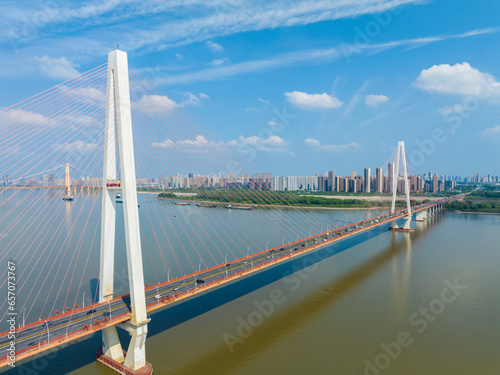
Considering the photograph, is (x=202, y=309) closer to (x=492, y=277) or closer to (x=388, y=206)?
(x=492, y=277)

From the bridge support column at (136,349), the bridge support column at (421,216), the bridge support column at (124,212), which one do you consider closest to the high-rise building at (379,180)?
the bridge support column at (421,216)

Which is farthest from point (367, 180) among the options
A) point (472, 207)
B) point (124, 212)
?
point (124, 212)

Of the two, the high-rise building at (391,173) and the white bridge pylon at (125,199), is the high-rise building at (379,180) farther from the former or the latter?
the white bridge pylon at (125,199)

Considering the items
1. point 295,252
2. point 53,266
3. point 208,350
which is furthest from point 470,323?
point 53,266

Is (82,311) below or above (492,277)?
above

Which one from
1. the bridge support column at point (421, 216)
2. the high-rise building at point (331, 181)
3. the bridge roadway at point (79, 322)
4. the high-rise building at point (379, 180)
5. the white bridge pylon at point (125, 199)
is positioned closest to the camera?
the bridge roadway at point (79, 322)

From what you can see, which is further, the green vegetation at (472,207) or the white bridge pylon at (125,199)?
the green vegetation at (472,207)

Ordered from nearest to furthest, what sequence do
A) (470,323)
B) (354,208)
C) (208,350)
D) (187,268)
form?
(208,350) < (470,323) < (187,268) < (354,208)

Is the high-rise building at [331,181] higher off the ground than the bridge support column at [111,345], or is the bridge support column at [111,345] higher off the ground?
the high-rise building at [331,181]
